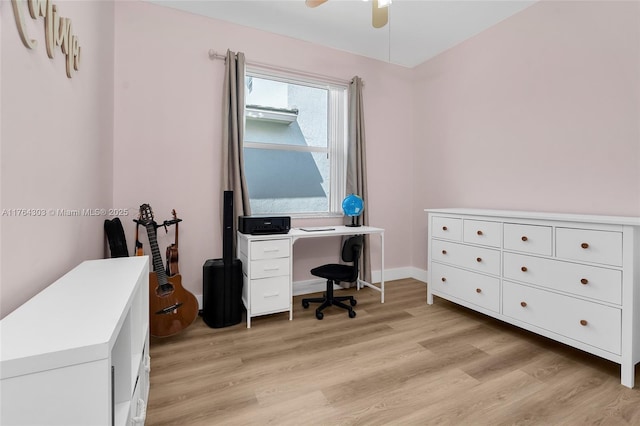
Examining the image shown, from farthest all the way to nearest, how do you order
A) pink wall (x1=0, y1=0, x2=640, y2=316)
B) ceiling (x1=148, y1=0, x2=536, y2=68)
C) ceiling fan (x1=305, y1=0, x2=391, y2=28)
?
1. ceiling (x1=148, y1=0, x2=536, y2=68)
2. ceiling fan (x1=305, y1=0, x2=391, y2=28)
3. pink wall (x1=0, y1=0, x2=640, y2=316)

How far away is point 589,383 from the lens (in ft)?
5.68

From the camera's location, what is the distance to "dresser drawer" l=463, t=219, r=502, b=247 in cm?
238

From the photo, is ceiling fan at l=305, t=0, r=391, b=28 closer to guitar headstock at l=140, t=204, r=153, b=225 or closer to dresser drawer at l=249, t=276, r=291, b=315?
guitar headstock at l=140, t=204, r=153, b=225

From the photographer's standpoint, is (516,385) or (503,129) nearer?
(516,385)

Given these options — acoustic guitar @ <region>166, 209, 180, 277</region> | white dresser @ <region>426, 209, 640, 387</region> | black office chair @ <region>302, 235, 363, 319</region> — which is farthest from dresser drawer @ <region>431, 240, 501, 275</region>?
acoustic guitar @ <region>166, 209, 180, 277</region>

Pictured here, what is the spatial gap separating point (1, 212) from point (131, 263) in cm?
70

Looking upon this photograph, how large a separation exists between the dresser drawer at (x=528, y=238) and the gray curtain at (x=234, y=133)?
2.25 meters

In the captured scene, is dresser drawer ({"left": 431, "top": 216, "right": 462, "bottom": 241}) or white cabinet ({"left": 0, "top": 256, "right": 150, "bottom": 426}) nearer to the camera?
white cabinet ({"left": 0, "top": 256, "right": 150, "bottom": 426})

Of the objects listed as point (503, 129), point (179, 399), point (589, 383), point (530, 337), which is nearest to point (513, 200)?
point (503, 129)

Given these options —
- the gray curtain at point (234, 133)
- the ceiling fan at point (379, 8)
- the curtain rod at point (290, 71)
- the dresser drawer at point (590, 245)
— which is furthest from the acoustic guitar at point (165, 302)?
the dresser drawer at point (590, 245)

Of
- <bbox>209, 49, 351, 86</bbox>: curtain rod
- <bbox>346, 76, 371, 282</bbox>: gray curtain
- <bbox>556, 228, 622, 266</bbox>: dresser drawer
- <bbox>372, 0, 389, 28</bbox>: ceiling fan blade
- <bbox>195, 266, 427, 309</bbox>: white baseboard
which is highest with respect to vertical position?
<bbox>209, 49, 351, 86</bbox>: curtain rod

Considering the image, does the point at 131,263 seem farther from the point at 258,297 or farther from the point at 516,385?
the point at 516,385

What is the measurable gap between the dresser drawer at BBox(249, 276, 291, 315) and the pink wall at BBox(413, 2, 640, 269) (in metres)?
2.14

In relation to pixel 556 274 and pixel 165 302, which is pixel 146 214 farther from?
pixel 556 274
